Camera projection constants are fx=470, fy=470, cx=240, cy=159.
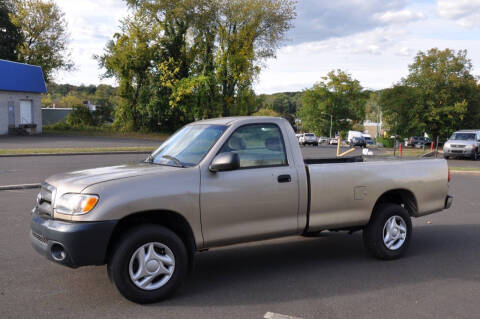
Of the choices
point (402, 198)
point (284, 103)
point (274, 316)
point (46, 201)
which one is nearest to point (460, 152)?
point (402, 198)

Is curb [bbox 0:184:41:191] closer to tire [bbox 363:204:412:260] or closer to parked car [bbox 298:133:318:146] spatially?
tire [bbox 363:204:412:260]

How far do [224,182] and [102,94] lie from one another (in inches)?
5138

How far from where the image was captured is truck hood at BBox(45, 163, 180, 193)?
445cm

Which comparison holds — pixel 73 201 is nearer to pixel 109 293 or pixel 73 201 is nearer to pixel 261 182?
pixel 109 293

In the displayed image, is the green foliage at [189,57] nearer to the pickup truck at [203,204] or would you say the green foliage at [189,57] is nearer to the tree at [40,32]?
the tree at [40,32]

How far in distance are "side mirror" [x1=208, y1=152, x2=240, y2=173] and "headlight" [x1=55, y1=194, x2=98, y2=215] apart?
1.21 m

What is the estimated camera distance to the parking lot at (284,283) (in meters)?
4.40

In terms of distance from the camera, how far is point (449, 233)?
7867 mm

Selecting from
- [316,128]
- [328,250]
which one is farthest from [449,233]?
[316,128]

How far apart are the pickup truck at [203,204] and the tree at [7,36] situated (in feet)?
183

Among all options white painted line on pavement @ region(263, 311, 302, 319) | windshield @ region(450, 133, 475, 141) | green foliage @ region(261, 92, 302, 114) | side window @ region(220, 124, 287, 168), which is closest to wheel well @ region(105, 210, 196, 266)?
side window @ region(220, 124, 287, 168)

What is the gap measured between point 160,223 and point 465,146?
2651cm

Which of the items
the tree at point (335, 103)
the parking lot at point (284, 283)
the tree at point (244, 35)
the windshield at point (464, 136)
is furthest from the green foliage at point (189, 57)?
the tree at point (335, 103)

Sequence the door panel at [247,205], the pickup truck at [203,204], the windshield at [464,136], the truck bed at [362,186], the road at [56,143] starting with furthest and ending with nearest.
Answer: the windshield at [464,136] < the road at [56,143] < the truck bed at [362,186] < the door panel at [247,205] < the pickup truck at [203,204]
